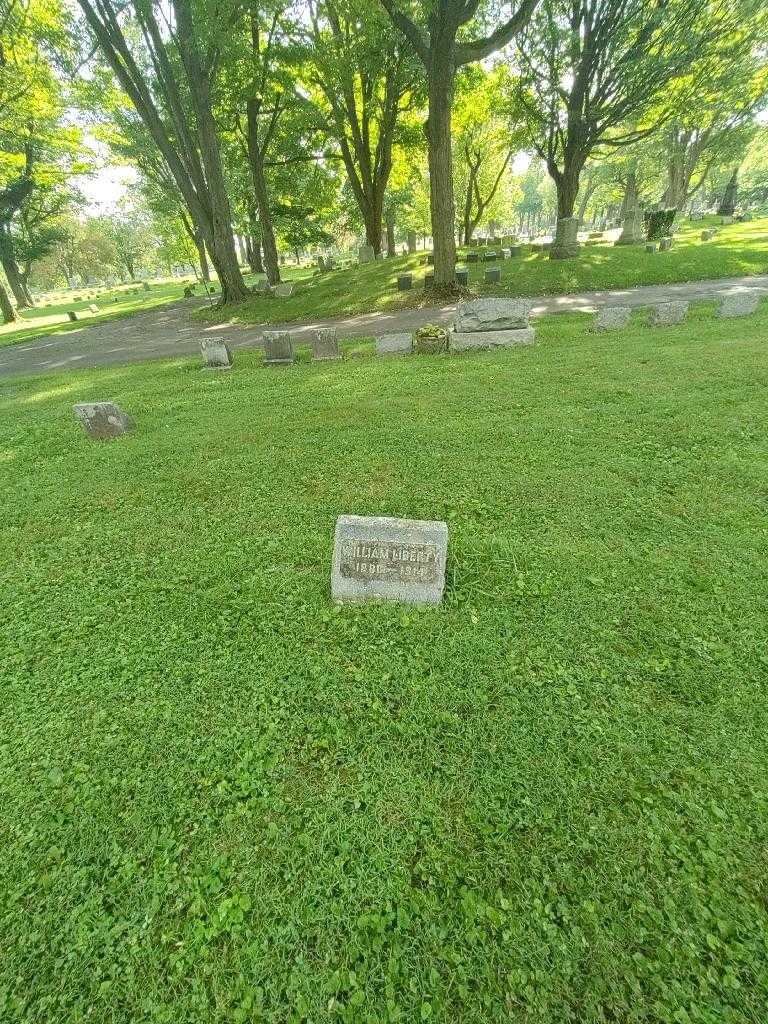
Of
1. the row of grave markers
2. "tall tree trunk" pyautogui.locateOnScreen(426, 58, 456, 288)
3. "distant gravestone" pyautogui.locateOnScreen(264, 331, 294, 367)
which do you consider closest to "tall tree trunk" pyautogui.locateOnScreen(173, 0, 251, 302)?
"tall tree trunk" pyautogui.locateOnScreen(426, 58, 456, 288)

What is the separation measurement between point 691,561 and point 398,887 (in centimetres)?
300

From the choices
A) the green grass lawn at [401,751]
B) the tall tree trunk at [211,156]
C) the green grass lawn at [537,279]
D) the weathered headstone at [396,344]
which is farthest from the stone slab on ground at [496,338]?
the tall tree trunk at [211,156]

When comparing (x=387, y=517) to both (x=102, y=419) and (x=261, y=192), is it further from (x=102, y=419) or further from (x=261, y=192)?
(x=261, y=192)

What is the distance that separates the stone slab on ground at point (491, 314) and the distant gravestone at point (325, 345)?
2749 millimetres

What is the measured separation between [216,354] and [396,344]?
13.9 feet

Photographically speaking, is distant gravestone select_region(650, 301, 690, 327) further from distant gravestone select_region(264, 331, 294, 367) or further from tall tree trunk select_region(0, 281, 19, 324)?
tall tree trunk select_region(0, 281, 19, 324)

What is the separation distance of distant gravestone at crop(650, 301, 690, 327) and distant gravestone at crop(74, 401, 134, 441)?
10425 mm

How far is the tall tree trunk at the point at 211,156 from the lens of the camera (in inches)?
556

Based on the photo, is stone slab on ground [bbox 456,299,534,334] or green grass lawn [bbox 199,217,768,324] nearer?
stone slab on ground [bbox 456,299,534,334]

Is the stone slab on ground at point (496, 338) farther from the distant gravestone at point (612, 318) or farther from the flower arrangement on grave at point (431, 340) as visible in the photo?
the distant gravestone at point (612, 318)

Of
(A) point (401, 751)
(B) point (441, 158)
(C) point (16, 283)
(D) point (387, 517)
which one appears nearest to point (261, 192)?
(B) point (441, 158)

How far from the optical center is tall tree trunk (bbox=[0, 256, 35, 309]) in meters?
33.5

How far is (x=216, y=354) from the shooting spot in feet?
34.2

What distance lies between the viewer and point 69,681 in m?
2.91
